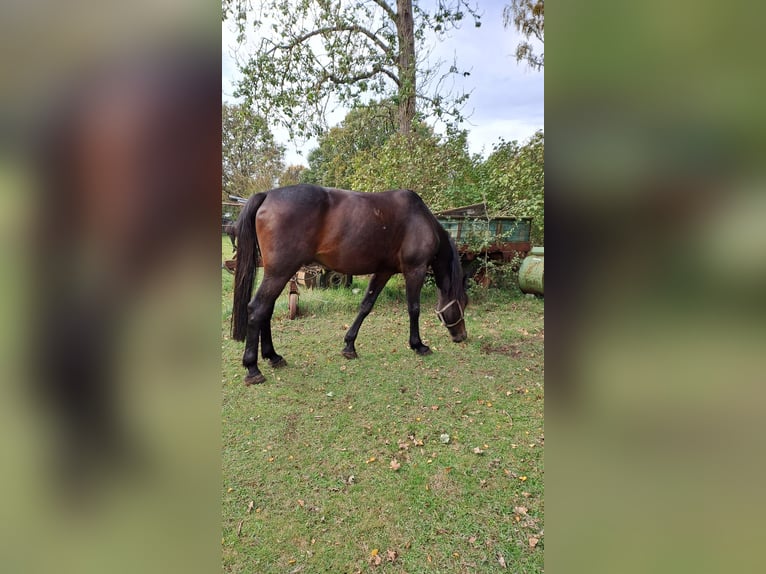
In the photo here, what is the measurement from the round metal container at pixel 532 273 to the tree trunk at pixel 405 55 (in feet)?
A: 12.8

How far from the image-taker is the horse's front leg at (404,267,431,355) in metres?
4.27

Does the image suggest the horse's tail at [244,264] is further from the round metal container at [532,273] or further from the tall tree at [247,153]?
the round metal container at [532,273]

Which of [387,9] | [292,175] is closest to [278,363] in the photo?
[387,9]

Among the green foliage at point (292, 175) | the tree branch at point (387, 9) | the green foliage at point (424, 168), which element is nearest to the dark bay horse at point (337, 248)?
the green foliage at point (424, 168)

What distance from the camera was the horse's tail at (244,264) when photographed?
11.0ft

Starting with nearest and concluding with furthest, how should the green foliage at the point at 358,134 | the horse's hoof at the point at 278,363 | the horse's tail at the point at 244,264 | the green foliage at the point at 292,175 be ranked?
the horse's tail at the point at 244,264, the horse's hoof at the point at 278,363, the green foliage at the point at 358,134, the green foliage at the point at 292,175

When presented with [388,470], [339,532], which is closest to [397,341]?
[388,470]

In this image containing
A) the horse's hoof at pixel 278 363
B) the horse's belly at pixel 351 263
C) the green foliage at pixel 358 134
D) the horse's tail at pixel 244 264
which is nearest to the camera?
the horse's tail at pixel 244 264
